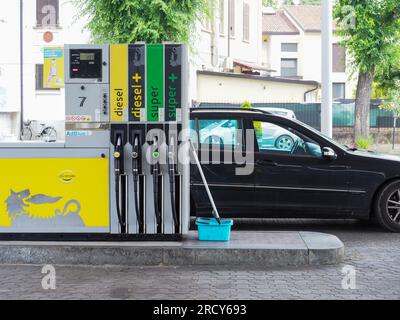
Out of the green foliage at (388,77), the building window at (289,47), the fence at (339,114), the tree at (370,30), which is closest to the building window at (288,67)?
the building window at (289,47)

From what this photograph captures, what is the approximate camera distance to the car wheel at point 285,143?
1019 cm

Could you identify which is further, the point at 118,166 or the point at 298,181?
the point at 298,181

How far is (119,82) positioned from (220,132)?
7.96ft

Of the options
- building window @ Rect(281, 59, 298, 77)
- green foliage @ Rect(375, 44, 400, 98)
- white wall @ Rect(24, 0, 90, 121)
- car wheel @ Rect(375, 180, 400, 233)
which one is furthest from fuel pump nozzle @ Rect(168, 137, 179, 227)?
building window @ Rect(281, 59, 298, 77)

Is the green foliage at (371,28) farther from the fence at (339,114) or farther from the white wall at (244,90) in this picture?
the white wall at (244,90)

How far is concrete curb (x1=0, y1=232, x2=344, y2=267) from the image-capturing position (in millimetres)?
7957

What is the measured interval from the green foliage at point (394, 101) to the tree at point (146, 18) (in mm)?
10935

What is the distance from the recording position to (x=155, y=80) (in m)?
8.12

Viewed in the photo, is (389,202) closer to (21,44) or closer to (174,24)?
(174,24)

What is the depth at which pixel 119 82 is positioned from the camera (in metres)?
8.12

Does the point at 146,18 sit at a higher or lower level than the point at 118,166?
higher

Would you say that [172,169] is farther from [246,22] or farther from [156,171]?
[246,22]

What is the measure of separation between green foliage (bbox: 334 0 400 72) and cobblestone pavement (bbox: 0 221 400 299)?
21891 millimetres

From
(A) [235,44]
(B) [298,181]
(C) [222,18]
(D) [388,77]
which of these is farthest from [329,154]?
(A) [235,44]
